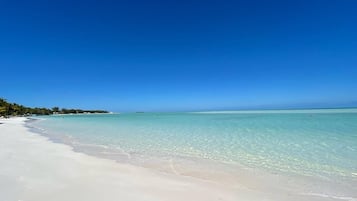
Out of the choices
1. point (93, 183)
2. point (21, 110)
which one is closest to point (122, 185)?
point (93, 183)

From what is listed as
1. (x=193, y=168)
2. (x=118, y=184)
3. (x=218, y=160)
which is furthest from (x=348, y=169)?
(x=118, y=184)

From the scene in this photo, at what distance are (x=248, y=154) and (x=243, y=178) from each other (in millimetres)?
2347

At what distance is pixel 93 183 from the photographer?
12.7 ft

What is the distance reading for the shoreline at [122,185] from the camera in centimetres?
335

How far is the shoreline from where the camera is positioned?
3348 mm

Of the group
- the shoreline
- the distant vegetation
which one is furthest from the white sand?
the distant vegetation

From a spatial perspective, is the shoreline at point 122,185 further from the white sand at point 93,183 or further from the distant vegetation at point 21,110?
the distant vegetation at point 21,110

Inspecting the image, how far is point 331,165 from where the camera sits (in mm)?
5246

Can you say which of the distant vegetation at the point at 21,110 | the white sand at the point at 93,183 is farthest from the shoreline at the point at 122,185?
the distant vegetation at the point at 21,110

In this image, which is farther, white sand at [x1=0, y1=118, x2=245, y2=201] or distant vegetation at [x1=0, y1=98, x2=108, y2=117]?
distant vegetation at [x1=0, y1=98, x2=108, y2=117]

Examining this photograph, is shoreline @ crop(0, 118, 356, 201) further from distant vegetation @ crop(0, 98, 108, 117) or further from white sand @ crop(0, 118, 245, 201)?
distant vegetation @ crop(0, 98, 108, 117)

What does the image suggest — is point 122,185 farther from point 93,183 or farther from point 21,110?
point 21,110

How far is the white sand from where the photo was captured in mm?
3307

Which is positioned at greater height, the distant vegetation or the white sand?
the distant vegetation
